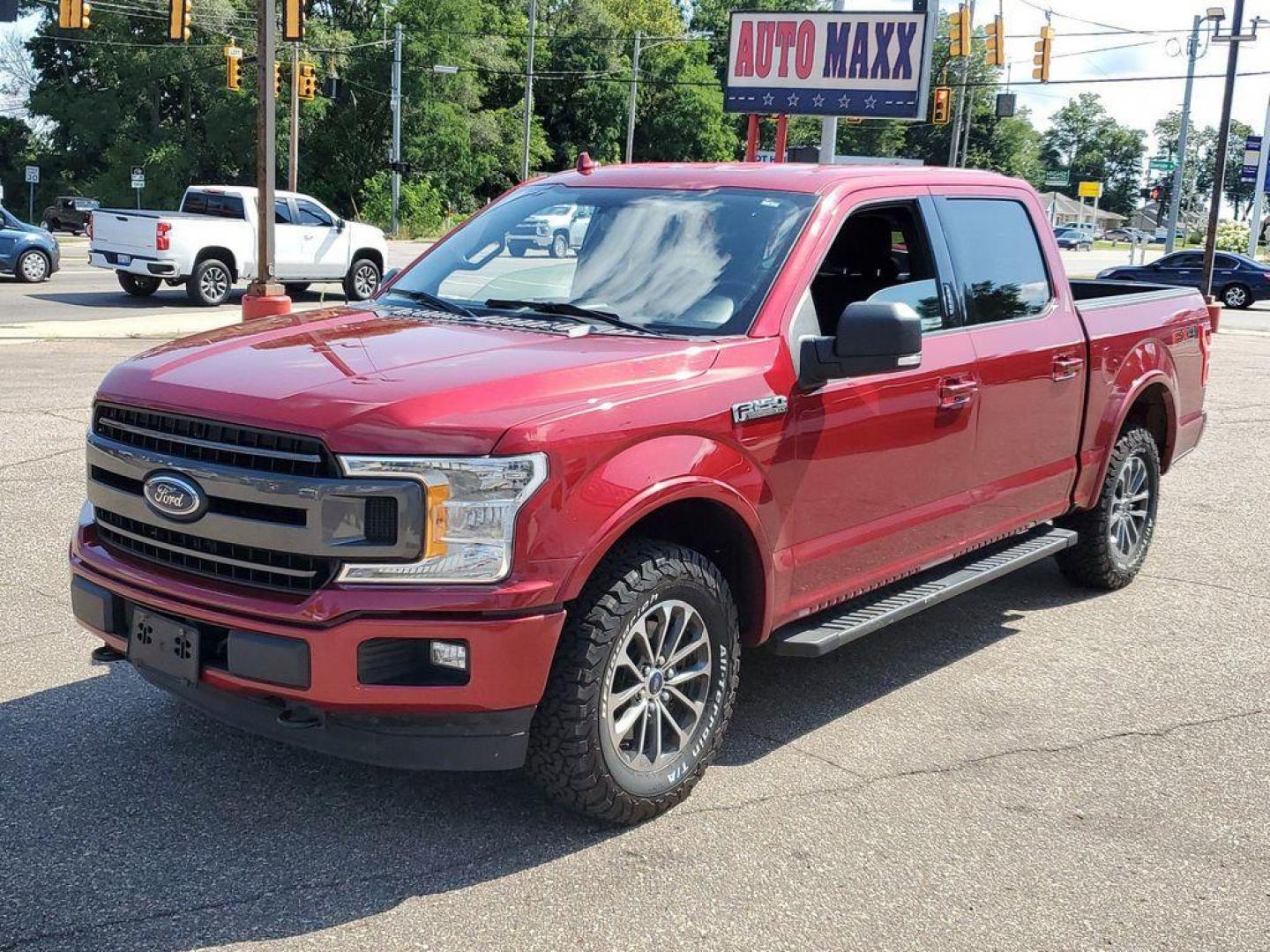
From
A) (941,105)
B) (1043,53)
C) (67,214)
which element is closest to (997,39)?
(1043,53)

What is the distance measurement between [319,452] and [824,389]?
180 centimetres

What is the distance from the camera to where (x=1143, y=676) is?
552 centimetres

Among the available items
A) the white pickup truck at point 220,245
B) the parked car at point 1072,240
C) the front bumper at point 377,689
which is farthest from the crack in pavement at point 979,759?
the parked car at point 1072,240

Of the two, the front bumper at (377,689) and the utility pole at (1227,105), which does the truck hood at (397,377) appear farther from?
the utility pole at (1227,105)

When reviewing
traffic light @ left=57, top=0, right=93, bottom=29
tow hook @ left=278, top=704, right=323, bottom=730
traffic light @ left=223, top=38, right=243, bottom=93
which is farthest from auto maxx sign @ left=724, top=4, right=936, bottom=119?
tow hook @ left=278, top=704, right=323, bottom=730

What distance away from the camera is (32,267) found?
24922 mm

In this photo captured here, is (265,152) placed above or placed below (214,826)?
above

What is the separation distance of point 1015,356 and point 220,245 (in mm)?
18582

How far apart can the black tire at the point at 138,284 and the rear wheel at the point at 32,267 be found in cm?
296

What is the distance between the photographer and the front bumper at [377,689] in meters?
3.41

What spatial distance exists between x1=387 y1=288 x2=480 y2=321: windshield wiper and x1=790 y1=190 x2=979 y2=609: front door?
1195mm

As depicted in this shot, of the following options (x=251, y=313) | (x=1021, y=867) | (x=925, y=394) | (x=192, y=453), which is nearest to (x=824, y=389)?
(x=925, y=394)

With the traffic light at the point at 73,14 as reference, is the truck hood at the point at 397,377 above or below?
below

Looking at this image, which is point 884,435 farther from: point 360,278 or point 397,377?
point 360,278
